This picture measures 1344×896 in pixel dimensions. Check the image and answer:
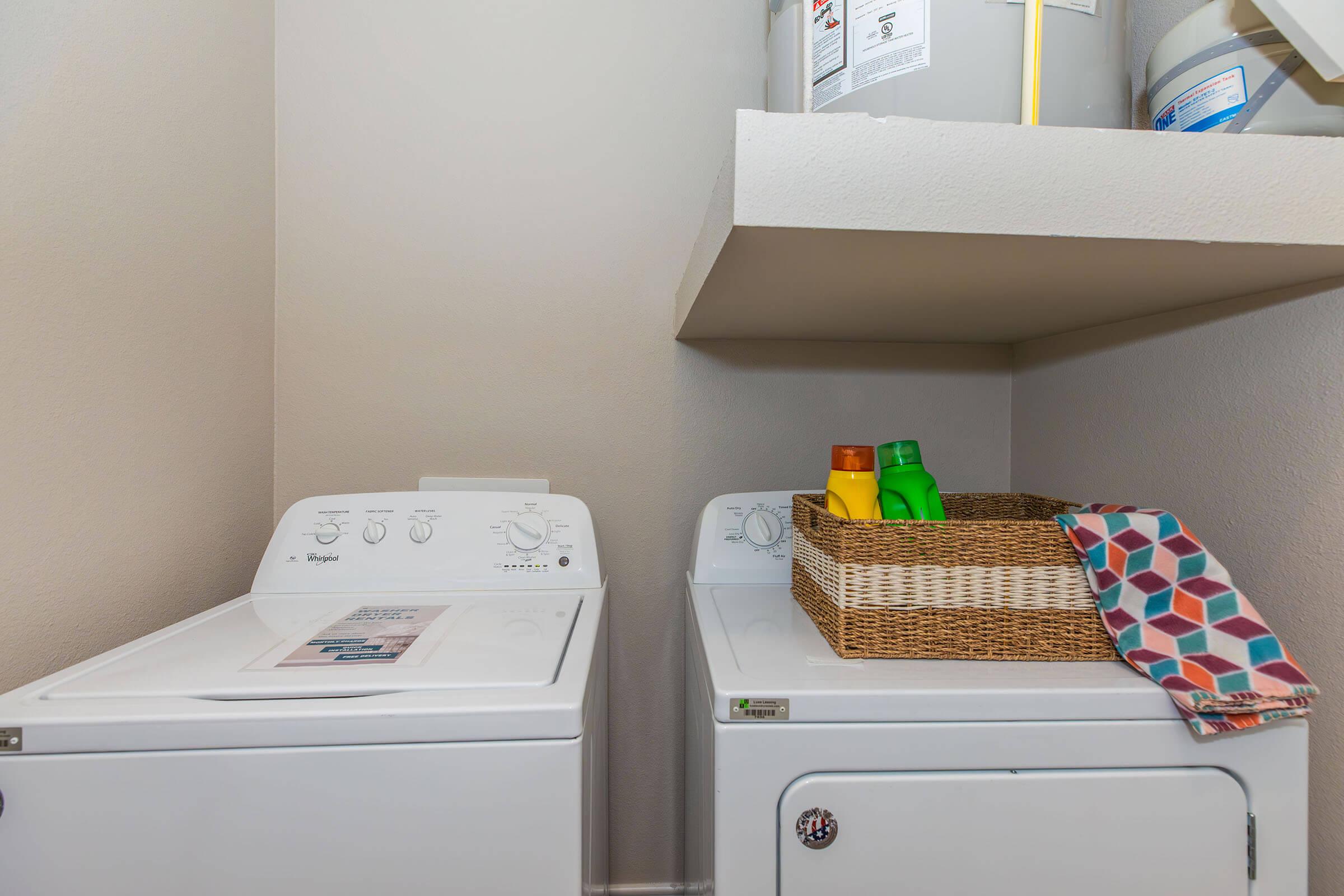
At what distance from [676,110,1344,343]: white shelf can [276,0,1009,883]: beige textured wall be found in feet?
2.08

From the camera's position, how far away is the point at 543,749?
0.61 m

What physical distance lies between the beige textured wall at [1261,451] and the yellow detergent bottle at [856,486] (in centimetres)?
43

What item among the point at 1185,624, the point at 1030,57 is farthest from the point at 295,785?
the point at 1030,57

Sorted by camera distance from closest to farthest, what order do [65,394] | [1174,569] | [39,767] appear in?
[39,767] < [1174,569] < [65,394]

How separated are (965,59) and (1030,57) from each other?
0.07 m

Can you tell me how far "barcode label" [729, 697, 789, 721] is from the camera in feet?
2.09

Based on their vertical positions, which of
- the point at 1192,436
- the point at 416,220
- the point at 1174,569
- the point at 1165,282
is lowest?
the point at 1174,569

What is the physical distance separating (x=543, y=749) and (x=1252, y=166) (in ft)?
2.76

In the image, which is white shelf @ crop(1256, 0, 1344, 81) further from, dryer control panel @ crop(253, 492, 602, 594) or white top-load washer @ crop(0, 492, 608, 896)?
dryer control panel @ crop(253, 492, 602, 594)

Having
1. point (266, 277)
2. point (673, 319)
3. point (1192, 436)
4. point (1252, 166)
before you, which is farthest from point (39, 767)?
point (1192, 436)

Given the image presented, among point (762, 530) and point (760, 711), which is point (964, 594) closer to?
point (760, 711)

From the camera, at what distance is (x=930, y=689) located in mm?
653

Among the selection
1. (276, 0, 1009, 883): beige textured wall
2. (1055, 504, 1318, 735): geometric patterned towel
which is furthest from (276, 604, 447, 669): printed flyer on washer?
(1055, 504, 1318, 735): geometric patterned towel

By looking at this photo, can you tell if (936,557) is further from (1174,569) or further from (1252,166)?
(1252,166)
